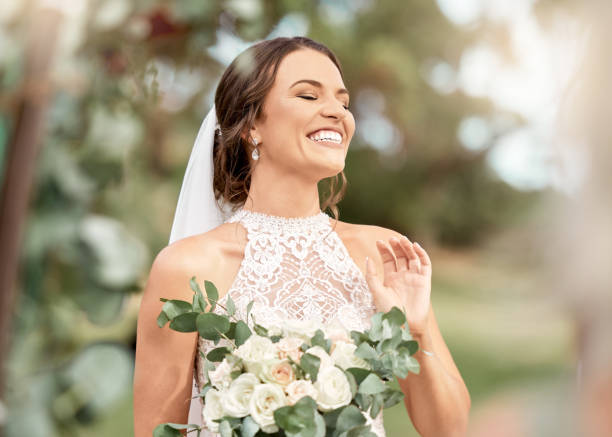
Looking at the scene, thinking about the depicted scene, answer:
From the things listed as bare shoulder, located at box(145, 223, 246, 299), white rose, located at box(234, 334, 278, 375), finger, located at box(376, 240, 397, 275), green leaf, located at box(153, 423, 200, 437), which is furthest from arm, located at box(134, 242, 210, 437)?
finger, located at box(376, 240, 397, 275)

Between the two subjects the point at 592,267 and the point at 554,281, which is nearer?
the point at 592,267

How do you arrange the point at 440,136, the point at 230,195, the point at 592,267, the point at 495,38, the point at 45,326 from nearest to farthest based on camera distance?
the point at 592,267 → the point at 45,326 → the point at 230,195 → the point at 495,38 → the point at 440,136

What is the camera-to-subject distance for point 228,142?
1.33m

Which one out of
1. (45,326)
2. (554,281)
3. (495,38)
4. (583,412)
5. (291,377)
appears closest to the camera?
(583,412)

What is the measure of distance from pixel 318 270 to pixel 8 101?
2.34 feet

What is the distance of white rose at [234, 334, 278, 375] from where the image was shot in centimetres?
89

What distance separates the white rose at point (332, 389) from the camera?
868 mm

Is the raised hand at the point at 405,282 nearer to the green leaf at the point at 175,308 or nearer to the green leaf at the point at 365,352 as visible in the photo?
the green leaf at the point at 365,352

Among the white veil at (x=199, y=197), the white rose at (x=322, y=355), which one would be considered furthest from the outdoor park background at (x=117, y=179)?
the white rose at (x=322, y=355)

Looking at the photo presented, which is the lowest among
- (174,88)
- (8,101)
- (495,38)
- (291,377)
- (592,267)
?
(291,377)

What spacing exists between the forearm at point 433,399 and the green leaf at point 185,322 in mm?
416

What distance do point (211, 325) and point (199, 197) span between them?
19.3 inches

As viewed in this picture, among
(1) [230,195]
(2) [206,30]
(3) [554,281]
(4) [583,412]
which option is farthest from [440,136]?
(4) [583,412]

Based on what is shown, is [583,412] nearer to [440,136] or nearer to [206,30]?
[206,30]
